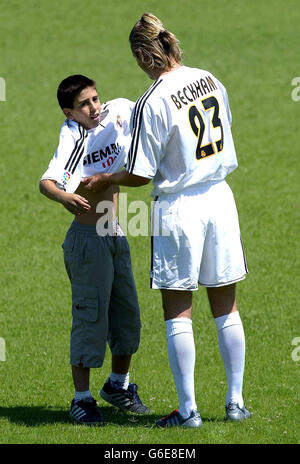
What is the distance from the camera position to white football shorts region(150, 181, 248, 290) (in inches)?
220

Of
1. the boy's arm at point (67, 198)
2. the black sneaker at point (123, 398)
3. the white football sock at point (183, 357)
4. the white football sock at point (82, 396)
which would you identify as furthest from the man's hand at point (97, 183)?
the black sneaker at point (123, 398)

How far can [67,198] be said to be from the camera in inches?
220

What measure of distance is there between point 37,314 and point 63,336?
0.68 metres

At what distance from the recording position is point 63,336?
26.7 feet

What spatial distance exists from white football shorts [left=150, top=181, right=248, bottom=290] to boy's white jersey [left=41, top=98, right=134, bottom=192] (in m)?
0.50

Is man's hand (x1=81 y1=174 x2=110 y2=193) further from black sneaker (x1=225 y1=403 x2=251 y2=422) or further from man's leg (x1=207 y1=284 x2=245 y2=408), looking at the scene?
black sneaker (x1=225 y1=403 x2=251 y2=422)

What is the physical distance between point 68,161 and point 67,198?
0.98 feet

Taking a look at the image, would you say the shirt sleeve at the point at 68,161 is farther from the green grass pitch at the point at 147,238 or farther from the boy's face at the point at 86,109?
the green grass pitch at the point at 147,238

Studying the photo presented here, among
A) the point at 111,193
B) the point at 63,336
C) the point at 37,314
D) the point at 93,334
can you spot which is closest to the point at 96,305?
the point at 93,334

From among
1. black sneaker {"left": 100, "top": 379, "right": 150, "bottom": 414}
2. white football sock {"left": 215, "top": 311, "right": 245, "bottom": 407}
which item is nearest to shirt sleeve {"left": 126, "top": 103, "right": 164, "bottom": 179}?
white football sock {"left": 215, "top": 311, "right": 245, "bottom": 407}

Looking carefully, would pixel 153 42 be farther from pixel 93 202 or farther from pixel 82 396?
pixel 82 396

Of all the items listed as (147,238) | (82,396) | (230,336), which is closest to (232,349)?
(230,336)

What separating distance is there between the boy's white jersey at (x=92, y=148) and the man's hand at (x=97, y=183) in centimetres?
8

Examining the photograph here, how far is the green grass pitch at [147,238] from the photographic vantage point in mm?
6293
